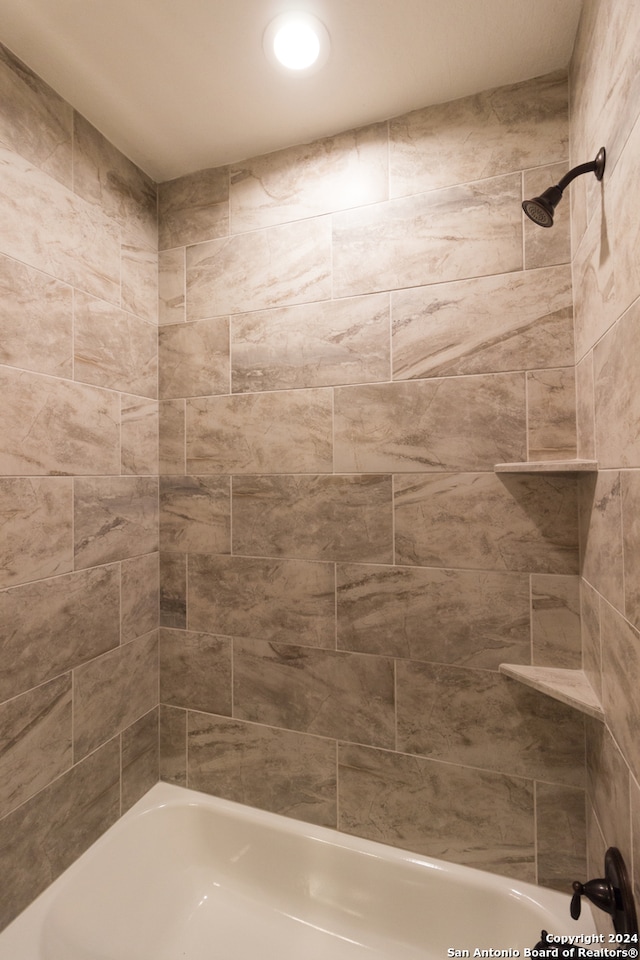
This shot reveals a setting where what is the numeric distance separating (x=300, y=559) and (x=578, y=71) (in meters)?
1.46

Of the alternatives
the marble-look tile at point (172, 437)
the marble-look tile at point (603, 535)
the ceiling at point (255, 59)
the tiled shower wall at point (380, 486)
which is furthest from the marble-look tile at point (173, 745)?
the ceiling at point (255, 59)

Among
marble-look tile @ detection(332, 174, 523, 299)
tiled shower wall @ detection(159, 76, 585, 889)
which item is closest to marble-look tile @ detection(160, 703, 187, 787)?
tiled shower wall @ detection(159, 76, 585, 889)

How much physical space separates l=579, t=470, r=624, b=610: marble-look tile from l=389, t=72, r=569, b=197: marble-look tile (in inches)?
35.6

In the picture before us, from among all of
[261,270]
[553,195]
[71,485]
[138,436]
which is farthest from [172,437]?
[553,195]

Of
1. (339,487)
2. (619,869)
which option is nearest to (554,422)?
(339,487)

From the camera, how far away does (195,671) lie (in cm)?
157

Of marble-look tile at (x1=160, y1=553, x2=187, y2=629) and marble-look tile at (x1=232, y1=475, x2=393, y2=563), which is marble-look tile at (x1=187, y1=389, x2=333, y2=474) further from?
marble-look tile at (x1=160, y1=553, x2=187, y2=629)

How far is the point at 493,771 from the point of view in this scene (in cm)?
125

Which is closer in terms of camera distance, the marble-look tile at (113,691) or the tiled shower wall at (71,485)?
the tiled shower wall at (71,485)

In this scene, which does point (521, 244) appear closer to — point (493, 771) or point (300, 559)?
point (300, 559)

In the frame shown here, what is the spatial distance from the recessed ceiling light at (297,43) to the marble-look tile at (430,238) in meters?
0.36

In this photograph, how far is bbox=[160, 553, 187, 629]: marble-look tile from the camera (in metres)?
1.59

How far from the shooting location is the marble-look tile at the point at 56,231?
113 cm

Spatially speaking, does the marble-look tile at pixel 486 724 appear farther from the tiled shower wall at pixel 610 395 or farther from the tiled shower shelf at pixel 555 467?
the tiled shower shelf at pixel 555 467
